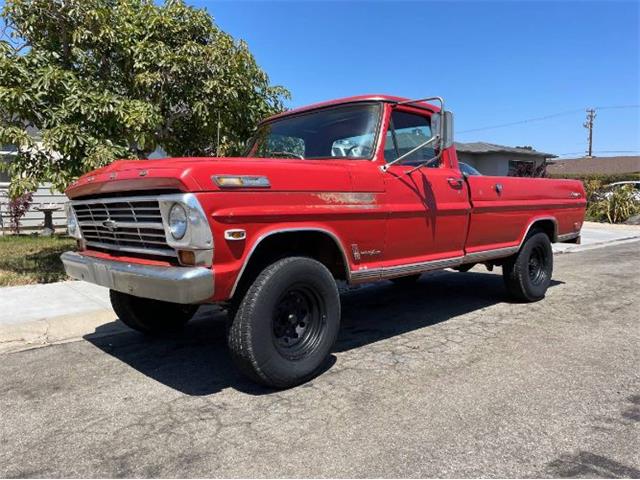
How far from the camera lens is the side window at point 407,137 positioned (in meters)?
4.75

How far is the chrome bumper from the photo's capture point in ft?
10.8

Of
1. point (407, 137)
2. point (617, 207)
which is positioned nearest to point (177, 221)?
point (407, 137)

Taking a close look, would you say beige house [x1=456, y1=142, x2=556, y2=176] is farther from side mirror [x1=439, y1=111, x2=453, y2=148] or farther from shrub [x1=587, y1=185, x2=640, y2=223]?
side mirror [x1=439, y1=111, x2=453, y2=148]

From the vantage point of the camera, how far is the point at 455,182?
5305 millimetres

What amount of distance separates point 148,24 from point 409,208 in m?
5.31

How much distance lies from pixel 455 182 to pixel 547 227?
2186 millimetres

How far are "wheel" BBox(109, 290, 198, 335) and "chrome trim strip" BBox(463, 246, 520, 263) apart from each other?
2753 millimetres

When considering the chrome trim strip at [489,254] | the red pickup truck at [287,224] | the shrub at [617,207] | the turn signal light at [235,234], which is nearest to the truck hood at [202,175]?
the red pickup truck at [287,224]

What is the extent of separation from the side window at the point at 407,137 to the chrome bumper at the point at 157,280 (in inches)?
81.0

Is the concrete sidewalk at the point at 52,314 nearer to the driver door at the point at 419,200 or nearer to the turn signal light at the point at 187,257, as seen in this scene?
the turn signal light at the point at 187,257

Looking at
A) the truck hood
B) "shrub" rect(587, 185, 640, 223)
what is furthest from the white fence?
"shrub" rect(587, 185, 640, 223)

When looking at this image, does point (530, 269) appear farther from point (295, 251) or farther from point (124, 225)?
point (124, 225)

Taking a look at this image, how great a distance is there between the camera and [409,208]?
4672 millimetres

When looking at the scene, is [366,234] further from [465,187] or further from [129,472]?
[129,472]
